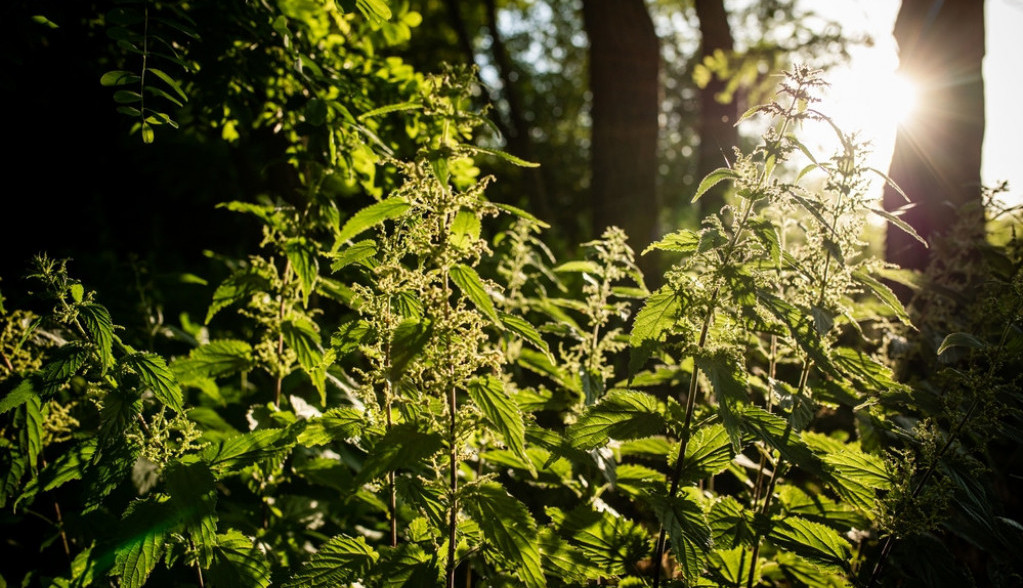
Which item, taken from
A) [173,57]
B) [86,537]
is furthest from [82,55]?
[86,537]

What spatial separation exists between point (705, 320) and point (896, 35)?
353 cm

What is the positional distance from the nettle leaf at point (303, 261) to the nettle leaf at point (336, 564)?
84 centimetres

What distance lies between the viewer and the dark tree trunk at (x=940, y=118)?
11.8 ft

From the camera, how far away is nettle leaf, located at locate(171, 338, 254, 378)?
87.7 inches

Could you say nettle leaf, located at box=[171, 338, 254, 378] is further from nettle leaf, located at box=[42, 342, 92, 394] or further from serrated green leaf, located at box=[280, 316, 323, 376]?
nettle leaf, located at box=[42, 342, 92, 394]

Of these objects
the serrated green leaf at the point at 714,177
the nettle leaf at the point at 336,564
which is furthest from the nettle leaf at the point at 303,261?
the serrated green leaf at the point at 714,177

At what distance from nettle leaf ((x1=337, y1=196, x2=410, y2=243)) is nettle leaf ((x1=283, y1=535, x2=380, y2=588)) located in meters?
0.98

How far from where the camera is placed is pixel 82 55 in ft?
8.92

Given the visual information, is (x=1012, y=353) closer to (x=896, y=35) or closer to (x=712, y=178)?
(x=712, y=178)

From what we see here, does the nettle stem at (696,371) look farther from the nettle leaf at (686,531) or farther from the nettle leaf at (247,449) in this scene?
the nettle leaf at (247,449)

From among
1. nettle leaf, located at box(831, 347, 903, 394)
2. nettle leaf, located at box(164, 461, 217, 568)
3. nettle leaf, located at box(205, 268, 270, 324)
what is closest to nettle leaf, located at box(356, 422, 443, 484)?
nettle leaf, located at box(164, 461, 217, 568)

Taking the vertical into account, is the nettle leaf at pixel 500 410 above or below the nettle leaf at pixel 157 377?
above

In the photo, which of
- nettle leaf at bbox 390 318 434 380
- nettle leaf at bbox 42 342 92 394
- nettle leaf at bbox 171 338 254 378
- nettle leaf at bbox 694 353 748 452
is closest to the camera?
nettle leaf at bbox 390 318 434 380

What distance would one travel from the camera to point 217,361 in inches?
89.7
